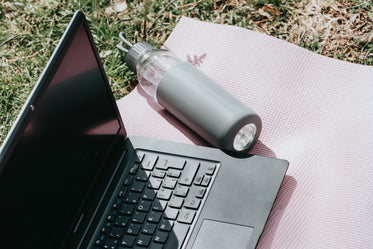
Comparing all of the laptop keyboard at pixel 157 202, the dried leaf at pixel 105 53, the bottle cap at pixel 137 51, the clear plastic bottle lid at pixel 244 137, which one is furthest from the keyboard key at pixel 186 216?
the dried leaf at pixel 105 53

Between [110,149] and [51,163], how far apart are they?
21 cm

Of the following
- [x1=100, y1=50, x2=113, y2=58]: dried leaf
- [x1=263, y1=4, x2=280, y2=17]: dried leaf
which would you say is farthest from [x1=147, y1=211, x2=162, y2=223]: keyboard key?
[x1=263, y1=4, x2=280, y2=17]: dried leaf

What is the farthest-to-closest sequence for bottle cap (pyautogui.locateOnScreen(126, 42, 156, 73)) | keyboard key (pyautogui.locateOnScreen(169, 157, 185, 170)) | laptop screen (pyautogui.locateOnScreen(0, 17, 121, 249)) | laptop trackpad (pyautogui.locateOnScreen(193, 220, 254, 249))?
bottle cap (pyautogui.locateOnScreen(126, 42, 156, 73)) → keyboard key (pyautogui.locateOnScreen(169, 157, 185, 170)) → laptop trackpad (pyautogui.locateOnScreen(193, 220, 254, 249)) → laptop screen (pyautogui.locateOnScreen(0, 17, 121, 249))

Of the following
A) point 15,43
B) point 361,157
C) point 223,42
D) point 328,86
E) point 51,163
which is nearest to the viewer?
point 51,163

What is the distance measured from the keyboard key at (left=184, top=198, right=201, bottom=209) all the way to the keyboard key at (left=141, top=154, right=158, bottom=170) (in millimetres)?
126

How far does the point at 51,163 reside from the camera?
880 millimetres

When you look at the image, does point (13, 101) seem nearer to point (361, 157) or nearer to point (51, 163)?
point (51, 163)

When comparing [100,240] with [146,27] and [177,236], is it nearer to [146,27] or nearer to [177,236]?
[177,236]

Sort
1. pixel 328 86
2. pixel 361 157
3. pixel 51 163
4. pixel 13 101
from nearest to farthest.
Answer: pixel 51 163 < pixel 361 157 < pixel 328 86 < pixel 13 101

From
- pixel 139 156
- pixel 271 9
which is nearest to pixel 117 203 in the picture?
pixel 139 156

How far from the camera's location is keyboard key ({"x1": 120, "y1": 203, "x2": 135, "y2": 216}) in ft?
3.31

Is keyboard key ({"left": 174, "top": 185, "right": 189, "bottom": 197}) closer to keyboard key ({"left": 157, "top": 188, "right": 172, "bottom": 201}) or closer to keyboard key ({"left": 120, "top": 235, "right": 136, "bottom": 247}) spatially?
keyboard key ({"left": 157, "top": 188, "right": 172, "bottom": 201})

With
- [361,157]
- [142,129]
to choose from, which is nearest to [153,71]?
[142,129]

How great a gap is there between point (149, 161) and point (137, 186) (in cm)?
7
